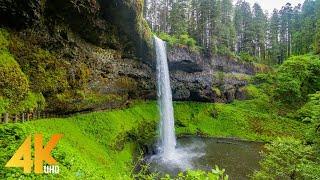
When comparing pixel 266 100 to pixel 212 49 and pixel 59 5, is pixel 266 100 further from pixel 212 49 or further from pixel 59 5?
pixel 59 5

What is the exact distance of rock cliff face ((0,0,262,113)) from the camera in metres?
20.9

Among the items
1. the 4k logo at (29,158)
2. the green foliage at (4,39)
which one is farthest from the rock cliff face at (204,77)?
the 4k logo at (29,158)

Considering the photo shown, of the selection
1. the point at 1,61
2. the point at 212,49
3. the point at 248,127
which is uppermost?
the point at 212,49

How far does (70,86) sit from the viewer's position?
2475 cm

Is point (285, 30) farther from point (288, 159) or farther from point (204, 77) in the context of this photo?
point (288, 159)

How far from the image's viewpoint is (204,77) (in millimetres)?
47750

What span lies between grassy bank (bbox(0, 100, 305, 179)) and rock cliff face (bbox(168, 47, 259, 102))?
5.72 ft

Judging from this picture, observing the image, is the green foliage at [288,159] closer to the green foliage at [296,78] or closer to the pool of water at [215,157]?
the pool of water at [215,157]

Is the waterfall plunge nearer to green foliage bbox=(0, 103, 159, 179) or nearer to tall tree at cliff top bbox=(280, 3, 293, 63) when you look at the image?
green foliage bbox=(0, 103, 159, 179)

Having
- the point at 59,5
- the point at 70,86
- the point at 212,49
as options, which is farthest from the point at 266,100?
the point at 59,5

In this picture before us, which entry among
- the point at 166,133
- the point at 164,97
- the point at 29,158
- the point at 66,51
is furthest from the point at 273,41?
the point at 29,158

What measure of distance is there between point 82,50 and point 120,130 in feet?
25.2

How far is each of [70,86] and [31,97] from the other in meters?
4.50

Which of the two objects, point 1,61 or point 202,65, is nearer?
point 1,61
